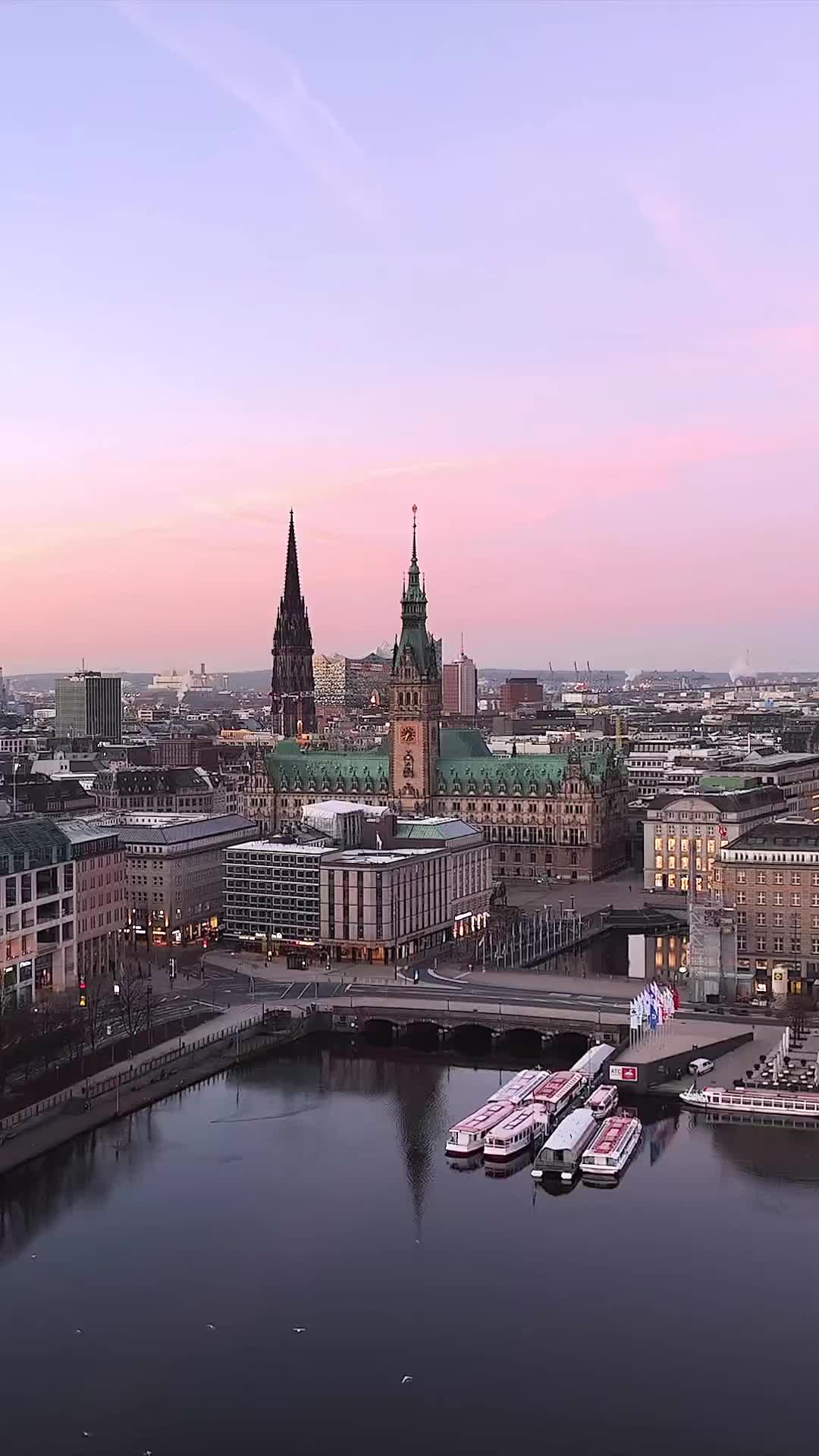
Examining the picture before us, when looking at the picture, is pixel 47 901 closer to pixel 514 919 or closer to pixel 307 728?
pixel 514 919

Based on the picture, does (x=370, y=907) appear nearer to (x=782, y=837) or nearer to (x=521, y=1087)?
(x=782, y=837)

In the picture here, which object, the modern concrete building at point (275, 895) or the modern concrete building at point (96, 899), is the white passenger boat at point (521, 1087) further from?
the modern concrete building at point (275, 895)

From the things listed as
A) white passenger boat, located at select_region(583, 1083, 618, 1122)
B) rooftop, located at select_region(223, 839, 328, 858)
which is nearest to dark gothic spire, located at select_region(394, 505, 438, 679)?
rooftop, located at select_region(223, 839, 328, 858)

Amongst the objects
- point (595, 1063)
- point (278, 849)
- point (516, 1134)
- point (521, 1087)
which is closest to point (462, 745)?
point (278, 849)

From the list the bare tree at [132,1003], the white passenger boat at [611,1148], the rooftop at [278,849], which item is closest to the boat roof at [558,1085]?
the white passenger boat at [611,1148]

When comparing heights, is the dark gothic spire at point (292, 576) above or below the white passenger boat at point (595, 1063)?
above

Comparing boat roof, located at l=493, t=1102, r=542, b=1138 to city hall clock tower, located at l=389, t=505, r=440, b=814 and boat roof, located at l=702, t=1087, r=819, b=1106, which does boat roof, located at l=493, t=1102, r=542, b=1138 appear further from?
city hall clock tower, located at l=389, t=505, r=440, b=814

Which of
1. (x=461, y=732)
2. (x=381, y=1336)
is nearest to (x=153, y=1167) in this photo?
(x=381, y=1336)
